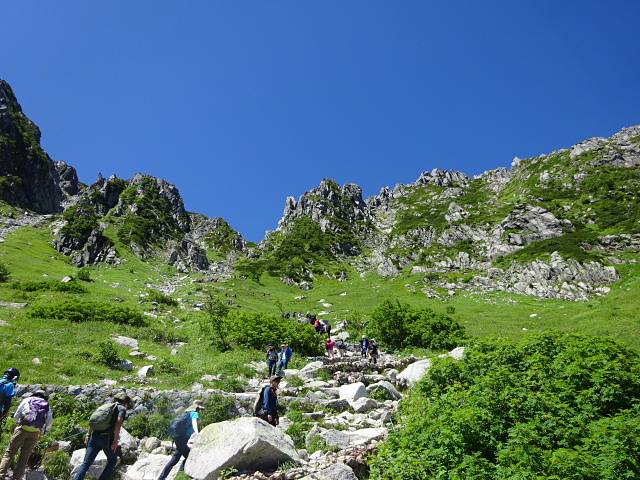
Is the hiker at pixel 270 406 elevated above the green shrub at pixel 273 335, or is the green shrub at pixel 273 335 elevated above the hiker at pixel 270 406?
the green shrub at pixel 273 335

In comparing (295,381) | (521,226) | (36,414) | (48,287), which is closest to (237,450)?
(36,414)

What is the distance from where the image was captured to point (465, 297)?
237 ft

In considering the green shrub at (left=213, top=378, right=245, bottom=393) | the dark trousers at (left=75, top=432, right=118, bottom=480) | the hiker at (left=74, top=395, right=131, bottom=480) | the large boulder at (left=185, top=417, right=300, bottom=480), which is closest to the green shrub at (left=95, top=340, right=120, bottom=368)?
the green shrub at (left=213, top=378, right=245, bottom=393)

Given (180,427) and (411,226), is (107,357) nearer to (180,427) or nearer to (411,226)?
(180,427)

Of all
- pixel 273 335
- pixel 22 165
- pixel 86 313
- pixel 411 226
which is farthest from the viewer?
pixel 411 226

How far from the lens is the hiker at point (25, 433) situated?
8906 millimetres

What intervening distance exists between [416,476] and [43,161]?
170098mm

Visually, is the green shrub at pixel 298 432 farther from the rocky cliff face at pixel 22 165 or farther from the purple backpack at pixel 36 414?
the rocky cliff face at pixel 22 165

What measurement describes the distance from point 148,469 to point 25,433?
3281mm

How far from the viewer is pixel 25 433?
9094 mm

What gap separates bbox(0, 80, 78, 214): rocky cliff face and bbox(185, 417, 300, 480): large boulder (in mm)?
139716

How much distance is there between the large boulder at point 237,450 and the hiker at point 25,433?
12.9ft

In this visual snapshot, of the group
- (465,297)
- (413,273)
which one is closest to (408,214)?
(413,273)

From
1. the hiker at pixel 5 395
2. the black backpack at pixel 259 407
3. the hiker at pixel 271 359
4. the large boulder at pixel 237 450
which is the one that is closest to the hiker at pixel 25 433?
the hiker at pixel 5 395
